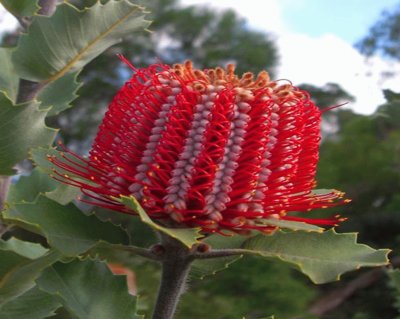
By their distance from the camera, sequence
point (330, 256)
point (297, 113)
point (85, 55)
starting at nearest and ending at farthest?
point (330, 256), point (297, 113), point (85, 55)

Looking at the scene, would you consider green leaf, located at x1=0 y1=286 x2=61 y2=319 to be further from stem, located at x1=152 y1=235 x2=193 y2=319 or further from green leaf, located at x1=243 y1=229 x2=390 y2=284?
green leaf, located at x1=243 y1=229 x2=390 y2=284

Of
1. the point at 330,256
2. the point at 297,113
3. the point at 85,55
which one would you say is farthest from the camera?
the point at 85,55

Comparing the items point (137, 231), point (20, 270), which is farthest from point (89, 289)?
point (137, 231)

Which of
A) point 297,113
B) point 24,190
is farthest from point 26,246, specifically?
point 297,113

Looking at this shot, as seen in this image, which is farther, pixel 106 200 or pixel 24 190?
pixel 24 190

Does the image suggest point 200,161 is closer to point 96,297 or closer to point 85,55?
point 96,297

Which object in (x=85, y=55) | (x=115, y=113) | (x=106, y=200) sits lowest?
(x=106, y=200)

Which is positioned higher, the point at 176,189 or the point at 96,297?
the point at 176,189

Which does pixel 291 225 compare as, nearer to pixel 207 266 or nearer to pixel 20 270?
pixel 207 266
